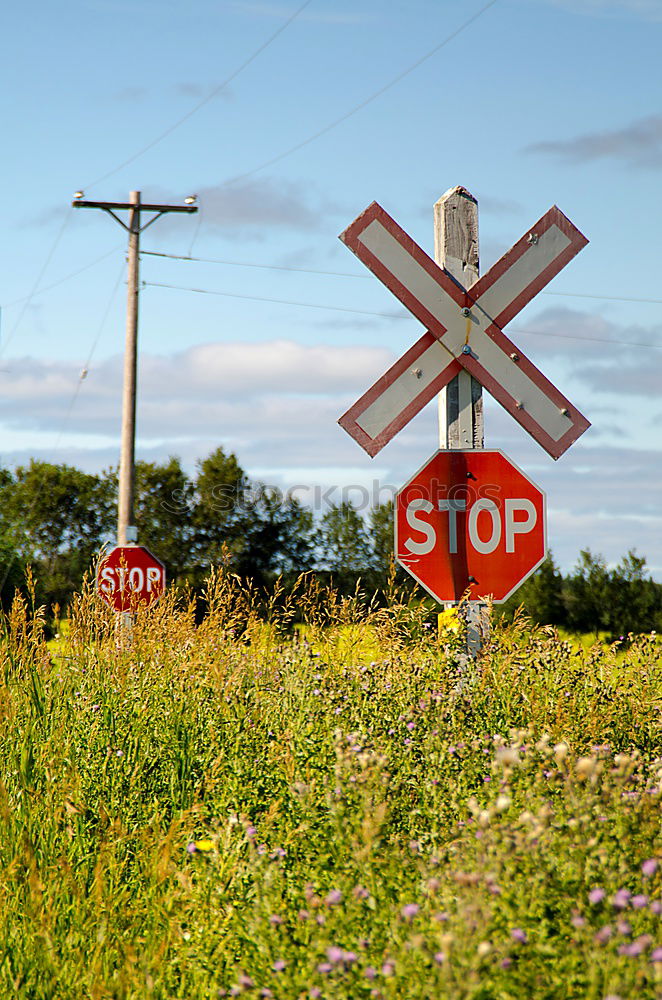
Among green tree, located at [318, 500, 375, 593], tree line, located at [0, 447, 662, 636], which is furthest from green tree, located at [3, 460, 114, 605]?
green tree, located at [318, 500, 375, 593]

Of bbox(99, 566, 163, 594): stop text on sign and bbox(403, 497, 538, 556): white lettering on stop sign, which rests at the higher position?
bbox(403, 497, 538, 556): white lettering on stop sign

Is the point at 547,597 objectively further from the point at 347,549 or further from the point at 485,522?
the point at 485,522

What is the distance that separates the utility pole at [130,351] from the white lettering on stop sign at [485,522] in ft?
43.8

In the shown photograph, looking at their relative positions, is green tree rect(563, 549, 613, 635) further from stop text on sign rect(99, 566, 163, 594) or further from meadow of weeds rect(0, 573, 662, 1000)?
meadow of weeds rect(0, 573, 662, 1000)

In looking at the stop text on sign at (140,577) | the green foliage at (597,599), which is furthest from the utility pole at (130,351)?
the green foliage at (597,599)

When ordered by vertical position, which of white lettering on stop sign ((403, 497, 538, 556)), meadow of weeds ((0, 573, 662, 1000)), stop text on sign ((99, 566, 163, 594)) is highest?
white lettering on stop sign ((403, 497, 538, 556))

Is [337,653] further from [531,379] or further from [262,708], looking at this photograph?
[531,379]

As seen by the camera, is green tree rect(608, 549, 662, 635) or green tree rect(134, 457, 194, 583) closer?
green tree rect(608, 549, 662, 635)

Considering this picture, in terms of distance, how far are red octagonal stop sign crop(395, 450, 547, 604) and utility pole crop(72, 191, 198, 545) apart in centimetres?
1335

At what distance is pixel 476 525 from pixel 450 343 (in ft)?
3.03

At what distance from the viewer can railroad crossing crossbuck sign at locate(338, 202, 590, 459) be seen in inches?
198

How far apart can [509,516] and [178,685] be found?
6.46ft

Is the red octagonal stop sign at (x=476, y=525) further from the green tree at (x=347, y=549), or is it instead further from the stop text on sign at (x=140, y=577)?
the green tree at (x=347, y=549)

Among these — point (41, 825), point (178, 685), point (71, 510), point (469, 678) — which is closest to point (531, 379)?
point (469, 678)
